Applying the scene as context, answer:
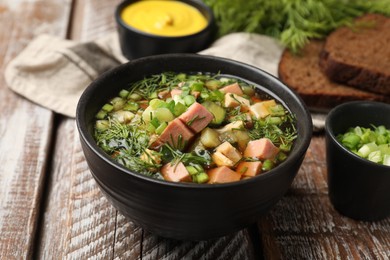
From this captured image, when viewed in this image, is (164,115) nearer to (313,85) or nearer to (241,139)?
(241,139)

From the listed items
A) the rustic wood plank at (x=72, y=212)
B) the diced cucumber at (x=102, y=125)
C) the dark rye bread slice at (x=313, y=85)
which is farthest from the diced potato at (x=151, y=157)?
the dark rye bread slice at (x=313, y=85)

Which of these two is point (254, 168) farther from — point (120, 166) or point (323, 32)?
point (323, 32)

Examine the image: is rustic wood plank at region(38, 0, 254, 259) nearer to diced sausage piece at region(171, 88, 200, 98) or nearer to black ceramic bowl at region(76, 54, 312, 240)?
black ceramic bowl at region(76, 54, 312, 240)

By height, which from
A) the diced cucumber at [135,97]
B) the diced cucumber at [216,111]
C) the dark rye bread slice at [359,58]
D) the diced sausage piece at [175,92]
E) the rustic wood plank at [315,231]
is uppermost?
the diced cucumber at [216,111]

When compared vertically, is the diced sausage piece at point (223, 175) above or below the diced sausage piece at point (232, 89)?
above

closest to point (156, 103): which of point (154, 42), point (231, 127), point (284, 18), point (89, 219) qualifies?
point (231, 127)

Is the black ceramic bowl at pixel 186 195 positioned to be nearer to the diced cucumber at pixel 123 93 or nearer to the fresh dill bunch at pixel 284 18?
the diced cucumber at pixel 123 93
